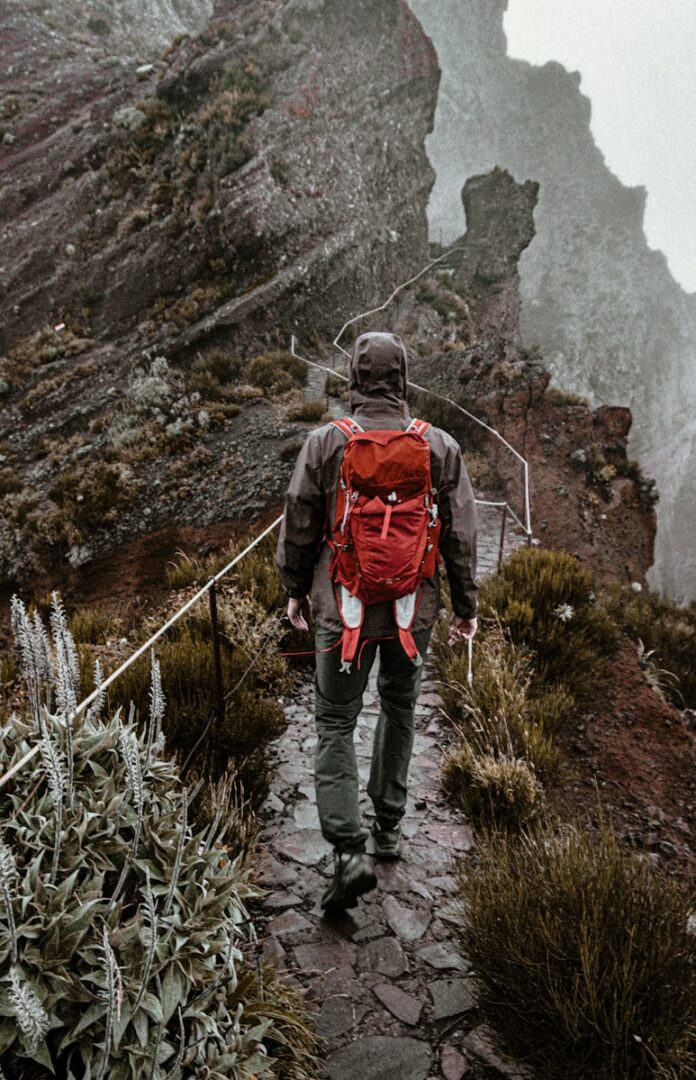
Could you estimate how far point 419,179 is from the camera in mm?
24734

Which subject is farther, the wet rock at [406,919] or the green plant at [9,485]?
the green plant at [9,485]

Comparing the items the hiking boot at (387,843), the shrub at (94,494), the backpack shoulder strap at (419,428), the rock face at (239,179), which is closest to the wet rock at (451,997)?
the hiking boot at (387,843)

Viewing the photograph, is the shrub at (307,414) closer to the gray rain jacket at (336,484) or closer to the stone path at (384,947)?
the stone path at (384,947)

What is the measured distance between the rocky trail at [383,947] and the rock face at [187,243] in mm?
7120

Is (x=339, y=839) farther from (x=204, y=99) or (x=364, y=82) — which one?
(x=364, y=82)

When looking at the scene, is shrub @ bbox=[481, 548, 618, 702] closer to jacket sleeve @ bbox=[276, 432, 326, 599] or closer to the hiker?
the hiker

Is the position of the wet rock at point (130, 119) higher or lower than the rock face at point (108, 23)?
lower

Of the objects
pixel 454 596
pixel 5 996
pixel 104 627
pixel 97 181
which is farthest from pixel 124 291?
pixel 5 996

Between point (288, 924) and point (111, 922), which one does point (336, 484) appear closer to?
point (111, 922)

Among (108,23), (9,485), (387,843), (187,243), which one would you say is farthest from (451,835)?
(108,23)

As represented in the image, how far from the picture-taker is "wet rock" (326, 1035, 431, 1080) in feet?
7.48

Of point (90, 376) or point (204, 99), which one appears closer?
point (90, 376)

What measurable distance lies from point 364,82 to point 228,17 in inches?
218

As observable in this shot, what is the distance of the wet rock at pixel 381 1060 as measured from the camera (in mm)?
2279
